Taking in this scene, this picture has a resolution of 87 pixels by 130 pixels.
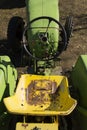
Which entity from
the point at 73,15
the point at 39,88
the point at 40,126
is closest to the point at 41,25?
the point at 39,88

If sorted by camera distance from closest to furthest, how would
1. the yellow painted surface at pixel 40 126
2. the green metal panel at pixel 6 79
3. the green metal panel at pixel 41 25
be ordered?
the yellow painted surface at pixel 40 126 → the green metal panel at pixel 6 79 → the green metal panel at pixel 41 25

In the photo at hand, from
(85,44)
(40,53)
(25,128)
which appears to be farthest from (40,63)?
(85,44)

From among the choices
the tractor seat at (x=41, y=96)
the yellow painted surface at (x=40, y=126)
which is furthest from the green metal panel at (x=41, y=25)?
the yellow painted surface at (x=40, y=126)

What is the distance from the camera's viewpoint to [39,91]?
17.9ft

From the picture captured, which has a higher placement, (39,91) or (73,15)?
(39,91)

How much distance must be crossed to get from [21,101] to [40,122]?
1.52ft

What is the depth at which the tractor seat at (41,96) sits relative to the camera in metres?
5.09

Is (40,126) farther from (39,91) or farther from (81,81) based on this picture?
(81,81)

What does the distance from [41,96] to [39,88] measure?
0.13m

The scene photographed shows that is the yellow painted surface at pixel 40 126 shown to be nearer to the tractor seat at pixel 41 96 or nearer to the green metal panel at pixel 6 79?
the tractor seat at pixel 41 96

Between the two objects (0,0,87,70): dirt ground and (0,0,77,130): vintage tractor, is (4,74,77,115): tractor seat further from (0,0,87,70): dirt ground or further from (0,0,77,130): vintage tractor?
(0,0,87,70): dirt ground

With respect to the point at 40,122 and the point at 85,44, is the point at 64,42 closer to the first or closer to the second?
the point at 40,122

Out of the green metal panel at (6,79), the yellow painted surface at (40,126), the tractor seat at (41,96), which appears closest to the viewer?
the yellow painted surface at (40,126)

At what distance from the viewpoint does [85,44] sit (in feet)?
27.8
